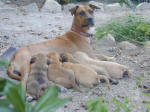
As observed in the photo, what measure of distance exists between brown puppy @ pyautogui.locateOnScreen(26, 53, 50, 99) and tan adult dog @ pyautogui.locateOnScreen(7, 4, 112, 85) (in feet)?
0.60

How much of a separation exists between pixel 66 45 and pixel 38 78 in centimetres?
138

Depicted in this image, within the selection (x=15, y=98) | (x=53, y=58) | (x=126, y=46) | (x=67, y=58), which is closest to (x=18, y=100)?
(x=15, y=98)

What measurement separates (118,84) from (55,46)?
146 cm

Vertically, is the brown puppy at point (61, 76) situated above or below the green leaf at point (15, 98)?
below

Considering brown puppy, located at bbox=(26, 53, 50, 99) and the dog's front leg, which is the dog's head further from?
Result: the dog's front leg

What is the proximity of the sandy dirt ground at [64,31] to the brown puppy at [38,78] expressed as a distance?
34 cm

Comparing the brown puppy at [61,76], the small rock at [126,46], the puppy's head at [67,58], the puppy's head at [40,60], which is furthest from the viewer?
the small rock at [126,46]

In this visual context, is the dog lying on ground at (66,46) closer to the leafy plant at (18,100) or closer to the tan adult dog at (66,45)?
the tan adult dog at (66,45)

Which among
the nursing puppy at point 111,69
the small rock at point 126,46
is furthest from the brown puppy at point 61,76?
the small rock at point 126,46

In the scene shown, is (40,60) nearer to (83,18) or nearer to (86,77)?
(86,77)

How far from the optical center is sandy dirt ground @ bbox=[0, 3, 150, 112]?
344 cm

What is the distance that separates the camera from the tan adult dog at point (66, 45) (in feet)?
13.2

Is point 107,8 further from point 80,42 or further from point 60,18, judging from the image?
point 80,42

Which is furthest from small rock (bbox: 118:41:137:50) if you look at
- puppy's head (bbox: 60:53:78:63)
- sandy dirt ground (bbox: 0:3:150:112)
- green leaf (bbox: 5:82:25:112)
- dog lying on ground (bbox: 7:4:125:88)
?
green leaf (bbox: 5:82:25:112)
